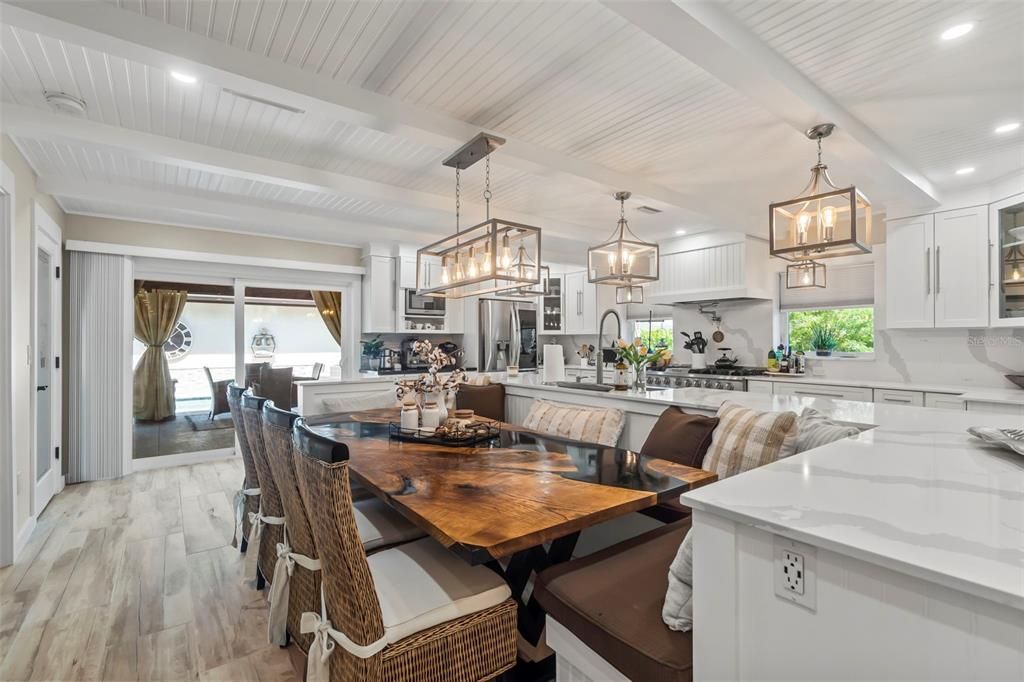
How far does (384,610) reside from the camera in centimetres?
137

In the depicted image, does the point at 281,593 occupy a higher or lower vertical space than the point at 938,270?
lower

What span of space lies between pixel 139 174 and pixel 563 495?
3.91 metres

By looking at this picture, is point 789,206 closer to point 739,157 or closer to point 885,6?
point 885,6

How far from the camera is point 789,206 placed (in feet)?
7.52

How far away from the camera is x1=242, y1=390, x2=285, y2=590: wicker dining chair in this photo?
2010 millimetres

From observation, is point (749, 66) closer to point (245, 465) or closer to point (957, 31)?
point (957, 31)

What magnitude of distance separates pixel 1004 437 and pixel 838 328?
377 centimetres

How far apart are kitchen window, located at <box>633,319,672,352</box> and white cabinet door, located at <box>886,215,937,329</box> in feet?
8.33

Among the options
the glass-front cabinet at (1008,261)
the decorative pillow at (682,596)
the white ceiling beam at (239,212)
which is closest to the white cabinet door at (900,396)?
the glass-front cabinet at (1008,261)

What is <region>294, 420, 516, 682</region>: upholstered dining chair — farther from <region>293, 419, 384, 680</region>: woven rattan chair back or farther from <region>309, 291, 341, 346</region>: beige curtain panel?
<region>309, 291, 341, 346</region>: beige curtain panel

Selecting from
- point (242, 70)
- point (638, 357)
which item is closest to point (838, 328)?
point (638, 357)

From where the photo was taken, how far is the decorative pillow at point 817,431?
1879 millimetres

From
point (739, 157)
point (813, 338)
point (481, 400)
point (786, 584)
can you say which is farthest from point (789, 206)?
point (813, 338)

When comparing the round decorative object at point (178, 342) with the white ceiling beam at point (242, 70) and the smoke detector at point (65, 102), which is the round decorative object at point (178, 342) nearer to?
the smoke detector at point (65, 102)
